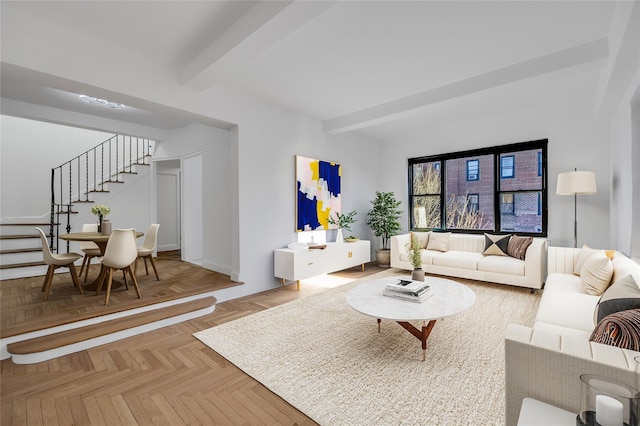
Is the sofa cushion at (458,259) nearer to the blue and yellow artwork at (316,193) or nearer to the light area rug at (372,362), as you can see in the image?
the light area rug at (372,362)

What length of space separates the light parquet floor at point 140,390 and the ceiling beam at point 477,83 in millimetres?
3899

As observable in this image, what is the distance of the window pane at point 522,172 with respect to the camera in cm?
488

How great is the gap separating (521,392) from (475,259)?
354cm

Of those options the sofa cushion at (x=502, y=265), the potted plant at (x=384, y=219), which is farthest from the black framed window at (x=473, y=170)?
the sofa cushion at (x=502, y=265)

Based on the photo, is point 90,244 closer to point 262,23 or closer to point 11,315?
point 11,315

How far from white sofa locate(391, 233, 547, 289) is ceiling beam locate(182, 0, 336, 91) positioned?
3.81 metres

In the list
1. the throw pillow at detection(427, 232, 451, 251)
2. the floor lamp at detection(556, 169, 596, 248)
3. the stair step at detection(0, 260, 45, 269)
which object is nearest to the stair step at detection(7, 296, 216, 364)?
the stair step at detection(0, 260, 45, 269)

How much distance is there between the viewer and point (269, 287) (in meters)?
4.46

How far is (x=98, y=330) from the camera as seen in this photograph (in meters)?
2.75

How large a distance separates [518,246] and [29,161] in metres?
8.75

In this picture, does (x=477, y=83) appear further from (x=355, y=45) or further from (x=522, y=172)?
(x=522, y=172)

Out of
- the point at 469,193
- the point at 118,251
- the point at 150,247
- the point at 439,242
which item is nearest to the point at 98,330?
the point at 118,251

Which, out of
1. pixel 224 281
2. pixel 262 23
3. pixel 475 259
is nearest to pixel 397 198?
pixel 475 259

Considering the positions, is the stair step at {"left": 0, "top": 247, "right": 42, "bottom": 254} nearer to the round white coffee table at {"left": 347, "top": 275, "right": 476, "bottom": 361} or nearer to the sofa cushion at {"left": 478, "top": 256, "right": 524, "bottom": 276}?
the round white coffee table at {"left": 347, "top": 275, "right": 476, "bottom": 361}
